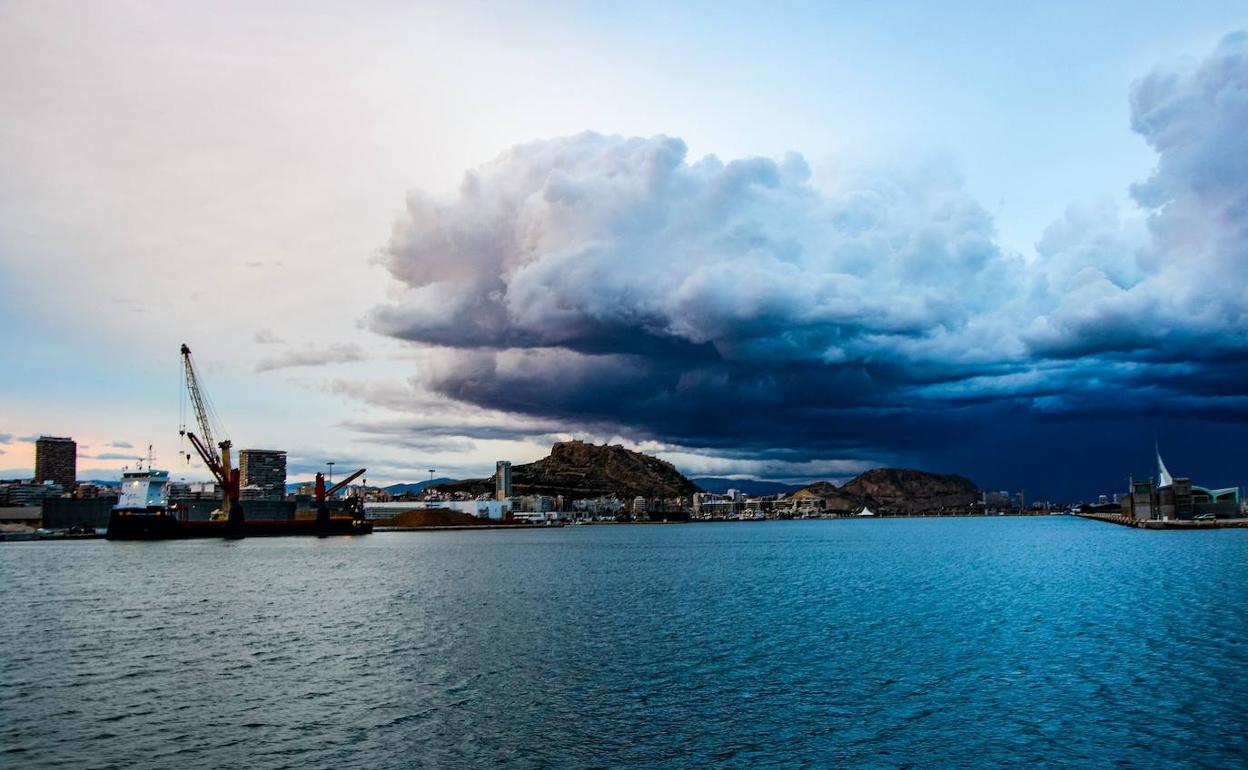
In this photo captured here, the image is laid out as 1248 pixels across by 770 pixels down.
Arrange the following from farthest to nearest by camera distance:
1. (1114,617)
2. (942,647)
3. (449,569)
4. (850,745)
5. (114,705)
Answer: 1. (449,569)
2. (1114,617)
3. (942,647)
4. (114,705)
5. (850,745)

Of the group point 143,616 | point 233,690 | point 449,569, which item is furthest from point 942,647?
point 449,569

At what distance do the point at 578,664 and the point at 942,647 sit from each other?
2353cm

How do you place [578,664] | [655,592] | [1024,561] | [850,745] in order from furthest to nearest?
[1024,561], [655,592], [578,664], [850,745]

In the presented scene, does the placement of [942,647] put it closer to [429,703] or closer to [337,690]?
[429,703]

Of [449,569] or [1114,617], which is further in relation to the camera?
[449,569]

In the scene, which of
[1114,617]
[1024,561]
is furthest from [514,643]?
[1024,561]

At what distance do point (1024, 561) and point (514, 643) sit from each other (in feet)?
373

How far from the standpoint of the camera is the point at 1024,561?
14450 centimetres

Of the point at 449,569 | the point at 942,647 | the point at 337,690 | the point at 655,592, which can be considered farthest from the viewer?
the point at 449,569

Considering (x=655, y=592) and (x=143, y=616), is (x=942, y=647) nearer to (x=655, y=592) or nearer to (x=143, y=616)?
(x=655, y=592)

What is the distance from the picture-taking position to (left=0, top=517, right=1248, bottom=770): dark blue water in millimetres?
33188

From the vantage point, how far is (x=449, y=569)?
5266 inches

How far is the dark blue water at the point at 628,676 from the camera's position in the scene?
33.2m

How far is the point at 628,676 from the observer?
46938 mm
